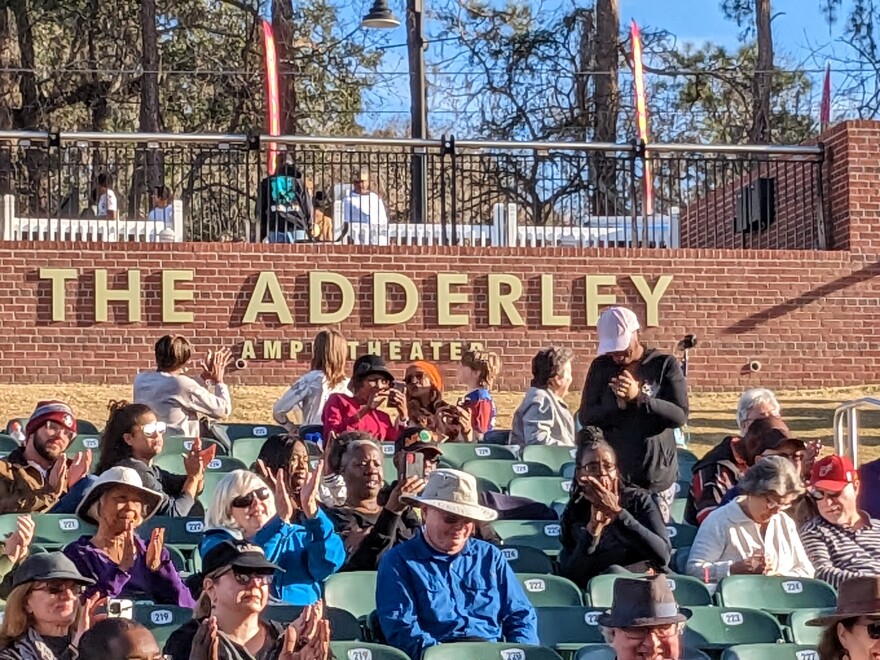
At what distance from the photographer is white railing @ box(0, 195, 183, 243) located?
60.4 ft

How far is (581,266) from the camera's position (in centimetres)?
1830

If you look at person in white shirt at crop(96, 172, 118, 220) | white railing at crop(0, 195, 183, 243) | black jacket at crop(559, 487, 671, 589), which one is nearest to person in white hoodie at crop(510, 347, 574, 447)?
black jacket at crop(559, 487, 671, 589)

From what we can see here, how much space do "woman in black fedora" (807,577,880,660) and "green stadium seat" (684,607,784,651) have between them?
1.92 metres

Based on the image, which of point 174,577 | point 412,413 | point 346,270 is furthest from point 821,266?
point 174,577

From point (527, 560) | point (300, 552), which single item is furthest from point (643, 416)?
point (300, 552)

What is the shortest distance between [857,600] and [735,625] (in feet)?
6.59

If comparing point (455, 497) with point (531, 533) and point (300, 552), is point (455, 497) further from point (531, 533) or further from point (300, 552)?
point (531, 533)

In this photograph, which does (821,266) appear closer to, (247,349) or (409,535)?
(247,349)

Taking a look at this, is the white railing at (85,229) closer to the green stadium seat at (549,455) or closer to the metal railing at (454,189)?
the metal railing at (454,189)

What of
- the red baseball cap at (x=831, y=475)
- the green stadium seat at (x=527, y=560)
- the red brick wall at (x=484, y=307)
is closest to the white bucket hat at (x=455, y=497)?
the green stadium seat at (x=527, y=560)

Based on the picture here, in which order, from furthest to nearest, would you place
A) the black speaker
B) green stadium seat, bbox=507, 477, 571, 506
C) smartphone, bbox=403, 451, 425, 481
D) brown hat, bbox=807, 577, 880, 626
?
the black speaker, green stadium seat, bbox=507, 477, 571, 506, smartphone, bbox=403, 451, 425, 481, brown hat, bbox=807, 577, 880, 626

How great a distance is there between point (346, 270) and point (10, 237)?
327 cm

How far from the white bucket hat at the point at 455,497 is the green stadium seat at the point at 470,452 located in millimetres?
3802

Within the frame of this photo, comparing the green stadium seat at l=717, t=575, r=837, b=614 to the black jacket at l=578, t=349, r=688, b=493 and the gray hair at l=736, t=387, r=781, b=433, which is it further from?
the gray hair at l=736, t=387, r=781, b=433
